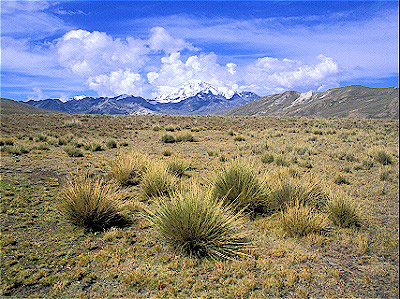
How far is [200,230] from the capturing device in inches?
168

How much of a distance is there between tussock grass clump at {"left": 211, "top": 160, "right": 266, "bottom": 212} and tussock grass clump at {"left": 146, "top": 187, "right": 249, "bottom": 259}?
4.32 feet

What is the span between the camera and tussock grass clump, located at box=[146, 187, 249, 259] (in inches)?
168

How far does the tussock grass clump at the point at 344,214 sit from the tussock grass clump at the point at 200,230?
2.18m

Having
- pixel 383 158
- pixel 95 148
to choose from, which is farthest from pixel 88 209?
pixel 383 158

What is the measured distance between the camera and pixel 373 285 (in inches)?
140

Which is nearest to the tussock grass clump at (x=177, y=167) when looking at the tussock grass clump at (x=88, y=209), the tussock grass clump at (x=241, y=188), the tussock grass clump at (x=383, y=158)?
the tussock grass clump at (x=241, y=188)

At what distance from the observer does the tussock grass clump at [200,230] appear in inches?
168

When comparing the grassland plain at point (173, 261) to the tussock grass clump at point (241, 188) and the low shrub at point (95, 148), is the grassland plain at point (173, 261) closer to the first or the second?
the tussock grass clump at point (241, 188)

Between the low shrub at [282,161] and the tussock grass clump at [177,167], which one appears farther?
the low shrub at [282,161]

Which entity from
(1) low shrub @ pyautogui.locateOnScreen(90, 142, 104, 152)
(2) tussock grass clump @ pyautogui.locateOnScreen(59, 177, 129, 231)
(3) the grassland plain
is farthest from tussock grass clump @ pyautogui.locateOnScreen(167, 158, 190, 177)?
(1) low shrub @ pyautogui.locateOnScreen(90, 142, 104, 152)

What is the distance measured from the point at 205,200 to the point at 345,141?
A: 16.1 meters

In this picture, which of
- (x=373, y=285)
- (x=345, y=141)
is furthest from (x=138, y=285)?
(x=345, y=141)

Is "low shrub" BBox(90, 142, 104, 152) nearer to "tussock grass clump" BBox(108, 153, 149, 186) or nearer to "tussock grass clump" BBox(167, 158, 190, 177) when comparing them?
"tussock grass clump" BBox(108, 153, 149, 186)

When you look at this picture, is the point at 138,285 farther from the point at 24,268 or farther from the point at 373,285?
the point at 373,285
